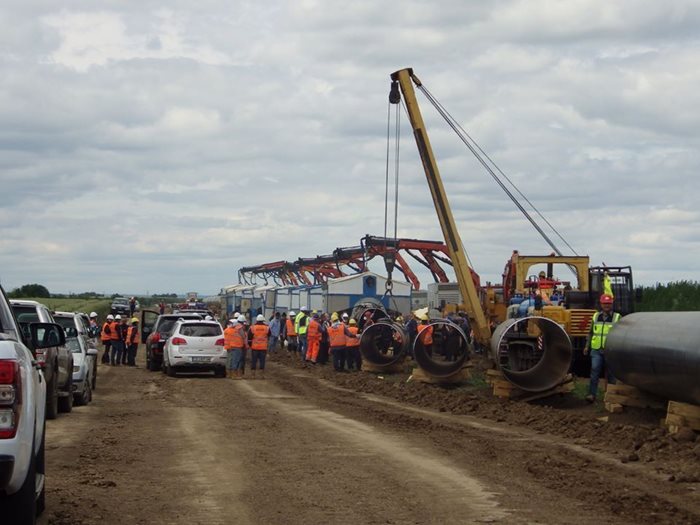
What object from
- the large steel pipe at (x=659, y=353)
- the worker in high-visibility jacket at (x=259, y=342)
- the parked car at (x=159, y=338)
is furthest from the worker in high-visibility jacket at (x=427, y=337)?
the parked car at (x=159, y=338)

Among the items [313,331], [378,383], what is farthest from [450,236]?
[313,331]

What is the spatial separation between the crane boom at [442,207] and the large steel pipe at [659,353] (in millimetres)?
12753

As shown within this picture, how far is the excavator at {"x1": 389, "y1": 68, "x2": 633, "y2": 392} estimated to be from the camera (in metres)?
21.5

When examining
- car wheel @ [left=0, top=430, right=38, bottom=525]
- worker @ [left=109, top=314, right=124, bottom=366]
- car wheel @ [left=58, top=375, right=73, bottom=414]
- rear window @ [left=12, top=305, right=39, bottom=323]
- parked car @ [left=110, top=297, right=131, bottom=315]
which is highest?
parked car @ [left=110, top=297, right=131, bottom=315]

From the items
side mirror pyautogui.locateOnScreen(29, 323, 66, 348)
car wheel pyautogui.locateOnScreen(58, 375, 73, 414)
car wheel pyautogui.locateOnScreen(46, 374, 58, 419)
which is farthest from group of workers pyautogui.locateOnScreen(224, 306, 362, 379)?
side mirror pyautogui.locateOnScreen(29, 323, 66, 348)

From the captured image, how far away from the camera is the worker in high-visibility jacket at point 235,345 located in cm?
3039

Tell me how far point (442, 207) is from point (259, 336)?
20.0 ft

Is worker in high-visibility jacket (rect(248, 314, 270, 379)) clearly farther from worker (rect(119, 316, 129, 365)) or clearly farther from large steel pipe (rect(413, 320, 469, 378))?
worker (rect(119, 316, 129, 365))

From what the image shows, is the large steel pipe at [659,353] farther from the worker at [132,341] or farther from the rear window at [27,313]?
the worker at [132,341]

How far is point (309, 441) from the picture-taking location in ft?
48.8

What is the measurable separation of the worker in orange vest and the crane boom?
777 centimetres

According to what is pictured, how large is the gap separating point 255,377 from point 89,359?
927 centimetres

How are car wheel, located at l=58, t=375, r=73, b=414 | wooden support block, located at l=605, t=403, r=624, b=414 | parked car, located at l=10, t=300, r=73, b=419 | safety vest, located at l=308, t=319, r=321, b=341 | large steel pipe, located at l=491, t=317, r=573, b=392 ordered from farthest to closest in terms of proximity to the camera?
safety vest, located at l=308, t=319, r=321, b=341 → large steel pipe, located at l=491, t=317, r=573, b=392 → car wheel, located at l=58, t=375, r=73, b=414 → wooden support block, located at l=605, t=403, r=624, b=414 → parked car, located at l=10, t=300, r=73, b=419

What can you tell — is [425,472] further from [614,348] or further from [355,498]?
[614,348]
